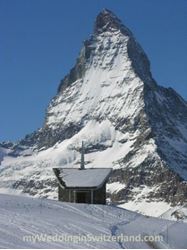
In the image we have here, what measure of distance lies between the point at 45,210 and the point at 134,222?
18.1 ft

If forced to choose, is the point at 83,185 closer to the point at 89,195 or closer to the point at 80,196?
the point at 89,195

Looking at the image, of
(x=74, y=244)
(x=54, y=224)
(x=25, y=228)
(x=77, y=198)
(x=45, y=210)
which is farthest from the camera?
(x=77, y=198)

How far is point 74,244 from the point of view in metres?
27.5

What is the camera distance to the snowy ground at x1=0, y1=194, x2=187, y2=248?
90.2 ft

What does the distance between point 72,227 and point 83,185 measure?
28.3m

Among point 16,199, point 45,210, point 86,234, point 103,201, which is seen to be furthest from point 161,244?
point 103,201

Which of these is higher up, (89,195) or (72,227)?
(89,195)

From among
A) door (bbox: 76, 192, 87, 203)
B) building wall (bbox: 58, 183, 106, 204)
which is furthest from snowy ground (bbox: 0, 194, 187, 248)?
door (bbox: 76, 192, 87, 203)

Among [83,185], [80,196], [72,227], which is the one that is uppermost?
[83,185]

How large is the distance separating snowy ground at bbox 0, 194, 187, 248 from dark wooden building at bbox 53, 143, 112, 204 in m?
13.1

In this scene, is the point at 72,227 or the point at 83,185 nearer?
the point at 72,227

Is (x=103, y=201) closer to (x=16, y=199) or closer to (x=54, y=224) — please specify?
(x=16, y=199)

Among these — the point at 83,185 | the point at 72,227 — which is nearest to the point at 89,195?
the point at 83,185

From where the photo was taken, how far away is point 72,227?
32.5 meters
